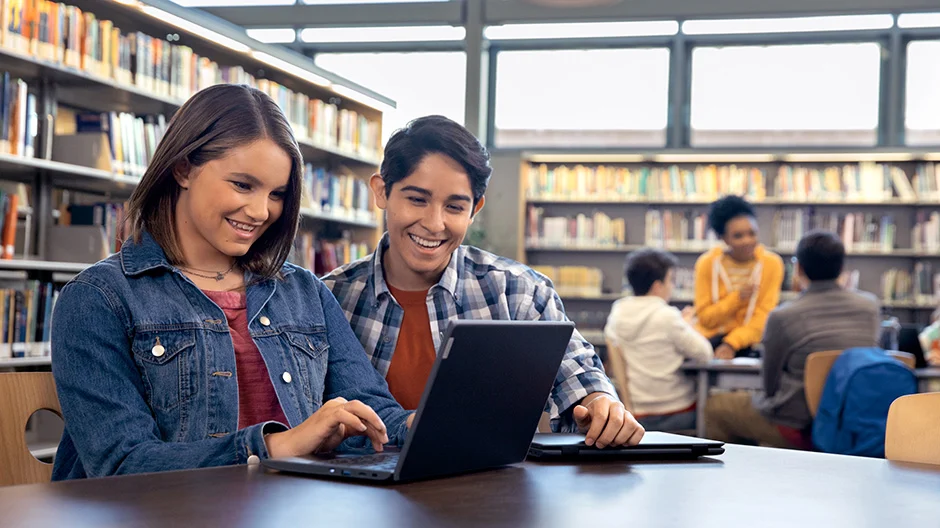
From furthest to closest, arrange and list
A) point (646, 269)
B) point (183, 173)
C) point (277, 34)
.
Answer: point (277, 34), point (646, 269), point (183, 173)

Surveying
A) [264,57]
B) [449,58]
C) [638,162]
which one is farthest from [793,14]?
[264,57]

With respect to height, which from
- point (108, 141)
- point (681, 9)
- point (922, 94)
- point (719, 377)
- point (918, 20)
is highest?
point (681, 9)

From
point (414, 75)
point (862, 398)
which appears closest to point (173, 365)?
point (862, 398)

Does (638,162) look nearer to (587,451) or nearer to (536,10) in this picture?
(536,10)

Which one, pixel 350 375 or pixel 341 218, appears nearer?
pixel 350 375

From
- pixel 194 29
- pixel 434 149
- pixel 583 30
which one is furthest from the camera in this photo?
pixel 583 30

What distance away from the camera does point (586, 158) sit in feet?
25.3

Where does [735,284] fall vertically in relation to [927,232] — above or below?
below

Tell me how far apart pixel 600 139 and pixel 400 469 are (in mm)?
7319

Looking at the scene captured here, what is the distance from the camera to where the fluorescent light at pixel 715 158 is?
738 cm

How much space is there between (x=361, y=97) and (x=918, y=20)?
173 inches

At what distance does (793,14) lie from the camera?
767 cm

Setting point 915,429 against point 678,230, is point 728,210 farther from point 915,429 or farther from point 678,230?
point 915,429

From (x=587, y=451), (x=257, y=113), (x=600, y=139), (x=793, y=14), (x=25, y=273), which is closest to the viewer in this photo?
(x=587, y=451)
